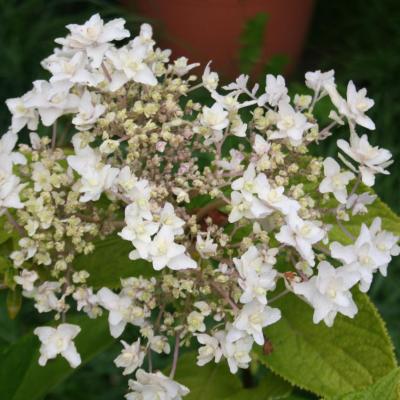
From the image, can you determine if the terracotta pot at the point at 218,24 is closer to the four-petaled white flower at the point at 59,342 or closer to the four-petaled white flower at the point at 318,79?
the four-petaled white flower at the point at 318,79

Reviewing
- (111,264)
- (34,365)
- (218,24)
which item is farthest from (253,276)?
(218,24)

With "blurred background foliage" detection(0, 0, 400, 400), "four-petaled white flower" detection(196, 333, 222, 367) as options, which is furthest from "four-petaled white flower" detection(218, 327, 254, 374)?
"blurred background foliage" detection(0, 0, 400, 400)

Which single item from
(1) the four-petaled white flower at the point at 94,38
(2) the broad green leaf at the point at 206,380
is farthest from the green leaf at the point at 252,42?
(1) the four-petaled white flower at the point at 94,38

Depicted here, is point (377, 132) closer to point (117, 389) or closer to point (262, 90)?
point (117, 389)

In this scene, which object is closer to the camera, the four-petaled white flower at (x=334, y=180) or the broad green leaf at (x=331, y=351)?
the four-petaled white flower at (x=334, y=180)

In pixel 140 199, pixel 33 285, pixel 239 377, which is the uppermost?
pixel 140 199

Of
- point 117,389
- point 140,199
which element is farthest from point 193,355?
point 117,389
